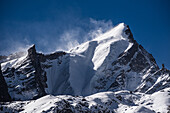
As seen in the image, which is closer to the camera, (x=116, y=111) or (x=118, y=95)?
(x=116, y=111)

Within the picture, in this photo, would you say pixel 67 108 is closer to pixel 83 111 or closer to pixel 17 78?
pixel 83 111

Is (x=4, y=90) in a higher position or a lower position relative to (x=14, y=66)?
lower

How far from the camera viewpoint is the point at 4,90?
15512 cm

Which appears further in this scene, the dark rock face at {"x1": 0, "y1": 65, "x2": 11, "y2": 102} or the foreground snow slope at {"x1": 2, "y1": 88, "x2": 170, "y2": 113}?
the dark rock face at {"x1": 0, "y1": 65, "x2": 11, "y2": 102}

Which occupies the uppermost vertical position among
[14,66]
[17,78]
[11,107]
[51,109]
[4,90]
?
[14,66]

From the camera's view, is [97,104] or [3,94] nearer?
[97,104]

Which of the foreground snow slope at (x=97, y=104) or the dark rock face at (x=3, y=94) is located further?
the dark rock face at (x=3, y=94)

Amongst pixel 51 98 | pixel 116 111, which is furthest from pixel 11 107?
pixel 116 111

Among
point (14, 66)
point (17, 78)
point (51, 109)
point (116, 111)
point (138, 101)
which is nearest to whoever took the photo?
point (51, 109)

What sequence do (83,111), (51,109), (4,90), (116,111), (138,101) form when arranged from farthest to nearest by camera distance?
1. (4,90)
2. (138,101)
3. (116,111)
4. (83,111)
5. (51,109)

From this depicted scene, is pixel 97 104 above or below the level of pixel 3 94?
below

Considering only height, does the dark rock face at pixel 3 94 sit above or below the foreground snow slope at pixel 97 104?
above

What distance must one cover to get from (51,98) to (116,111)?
37.5 meters

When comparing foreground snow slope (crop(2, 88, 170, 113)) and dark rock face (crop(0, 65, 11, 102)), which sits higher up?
dark rock face (crop(0, 65, 11, 102))
